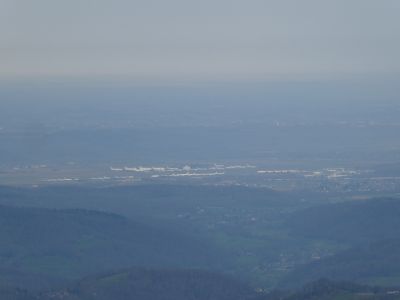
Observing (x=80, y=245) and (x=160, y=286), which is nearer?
(x=160, y=286)

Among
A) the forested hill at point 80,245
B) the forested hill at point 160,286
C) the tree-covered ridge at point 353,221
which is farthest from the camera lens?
the tree-covered ridge at point 353,221

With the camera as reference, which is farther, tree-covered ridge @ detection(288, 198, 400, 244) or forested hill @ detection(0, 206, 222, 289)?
tree-covered ridge @ detection(288, 198, 400, 244)

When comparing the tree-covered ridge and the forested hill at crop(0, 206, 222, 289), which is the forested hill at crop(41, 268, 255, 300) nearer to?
the forested hill at crop(0, 206, 222, 289)

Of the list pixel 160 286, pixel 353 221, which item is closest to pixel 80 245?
pixel 160 286

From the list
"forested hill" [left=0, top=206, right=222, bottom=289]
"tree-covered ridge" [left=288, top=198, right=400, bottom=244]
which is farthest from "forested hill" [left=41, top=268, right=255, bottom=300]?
"tree-covered ridge" [left=288, top=198, right=400, bottom=244]

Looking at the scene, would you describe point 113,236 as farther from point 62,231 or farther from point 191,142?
point 191,142

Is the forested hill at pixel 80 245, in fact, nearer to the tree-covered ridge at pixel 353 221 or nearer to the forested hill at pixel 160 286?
the forested hill at pixel 160 286

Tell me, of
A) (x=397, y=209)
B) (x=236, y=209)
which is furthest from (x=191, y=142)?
(x=397, y=209)

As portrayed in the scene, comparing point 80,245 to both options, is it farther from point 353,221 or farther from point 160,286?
point 353,221

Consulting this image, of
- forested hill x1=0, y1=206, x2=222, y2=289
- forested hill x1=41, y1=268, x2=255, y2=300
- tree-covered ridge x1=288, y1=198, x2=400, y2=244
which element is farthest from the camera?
tree-covered ridge x1=288, y1=198, x2=400, y2=244

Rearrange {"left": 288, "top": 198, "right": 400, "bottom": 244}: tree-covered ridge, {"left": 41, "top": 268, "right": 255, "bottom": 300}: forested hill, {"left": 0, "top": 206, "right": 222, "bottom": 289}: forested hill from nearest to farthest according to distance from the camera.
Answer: {"left": 41, "top": 268, "right": 255, "bottom": 300}: forested hill
{"left": 0, "top": 206, "right": 222, "bottom": 289}: forested hill
{"left": 288, "top": 198, "right": 400, "bottom": 244}: tree-covered ridge

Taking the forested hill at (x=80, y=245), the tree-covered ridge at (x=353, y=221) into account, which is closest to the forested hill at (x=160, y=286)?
the forested hill at (x=80, y=245)
